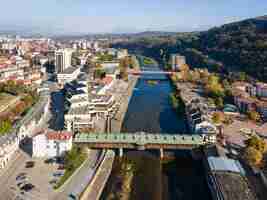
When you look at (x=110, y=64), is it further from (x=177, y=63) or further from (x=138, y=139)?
(x=138, y=139)

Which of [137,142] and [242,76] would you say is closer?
[137,142]

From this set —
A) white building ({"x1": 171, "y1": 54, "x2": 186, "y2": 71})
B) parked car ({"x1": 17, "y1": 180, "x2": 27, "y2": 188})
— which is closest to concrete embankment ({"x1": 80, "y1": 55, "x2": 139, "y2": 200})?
parked car ({"x1": 17, "y1": 180, "x2": 27, "y2": 188})

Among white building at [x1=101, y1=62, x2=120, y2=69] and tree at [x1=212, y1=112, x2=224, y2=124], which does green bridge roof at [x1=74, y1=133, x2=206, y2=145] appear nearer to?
tree at [x1=212, y1=112, x2=224, y2=124]

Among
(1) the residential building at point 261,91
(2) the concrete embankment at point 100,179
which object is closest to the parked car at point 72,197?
(2) the concrete embankment at point 100,179

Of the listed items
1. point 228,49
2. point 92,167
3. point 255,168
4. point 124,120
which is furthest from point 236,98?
point 228,49

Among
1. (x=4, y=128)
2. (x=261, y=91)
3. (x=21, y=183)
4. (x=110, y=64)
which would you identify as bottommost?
(x=21, y=183)

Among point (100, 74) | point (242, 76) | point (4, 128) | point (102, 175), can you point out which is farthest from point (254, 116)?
point (100, 74)

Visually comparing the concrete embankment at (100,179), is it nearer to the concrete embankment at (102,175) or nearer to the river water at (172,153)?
the concrete embankment at (102,175)

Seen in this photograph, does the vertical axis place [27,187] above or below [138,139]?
below
